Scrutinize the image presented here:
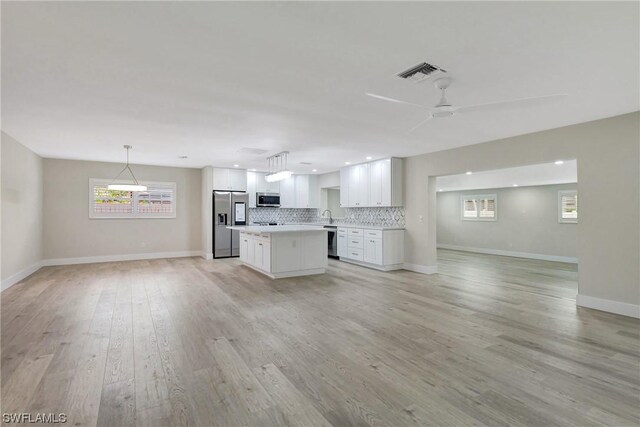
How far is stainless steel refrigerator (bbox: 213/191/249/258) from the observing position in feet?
27.2

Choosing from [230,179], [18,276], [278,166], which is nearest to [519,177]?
[278,166]

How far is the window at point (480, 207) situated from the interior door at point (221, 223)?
818 centimetres

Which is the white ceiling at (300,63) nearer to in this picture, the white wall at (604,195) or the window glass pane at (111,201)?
the white wall at (604,195)

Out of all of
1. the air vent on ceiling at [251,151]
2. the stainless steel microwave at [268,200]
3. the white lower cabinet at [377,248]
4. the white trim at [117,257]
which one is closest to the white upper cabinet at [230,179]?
the stainless steel microwave at [268,200]

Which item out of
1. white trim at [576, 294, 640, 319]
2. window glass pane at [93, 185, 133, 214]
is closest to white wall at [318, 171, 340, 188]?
window glass pane at [93, 185, 133, 214]

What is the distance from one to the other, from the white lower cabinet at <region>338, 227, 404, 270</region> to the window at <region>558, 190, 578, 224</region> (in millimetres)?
5336

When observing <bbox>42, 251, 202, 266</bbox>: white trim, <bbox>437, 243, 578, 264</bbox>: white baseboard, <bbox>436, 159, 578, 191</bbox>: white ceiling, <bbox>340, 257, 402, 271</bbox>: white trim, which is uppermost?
<bbox>436, 159, 578, 191</bbox>: white ceiling

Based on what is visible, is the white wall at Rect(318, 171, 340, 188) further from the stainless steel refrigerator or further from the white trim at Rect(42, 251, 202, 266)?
the white trim at Rect(42, 251, 202, 266)

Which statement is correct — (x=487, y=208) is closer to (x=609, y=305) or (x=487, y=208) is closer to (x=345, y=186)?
(x=345, y=186)

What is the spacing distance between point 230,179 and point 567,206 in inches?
378

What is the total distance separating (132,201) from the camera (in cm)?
801

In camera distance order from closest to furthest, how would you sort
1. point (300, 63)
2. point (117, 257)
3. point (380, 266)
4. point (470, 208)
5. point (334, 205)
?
1. point (300, 63)
2. point (380, 266)
3. point (117, 257)
4. point (334, 205)
5. point (470, 208)

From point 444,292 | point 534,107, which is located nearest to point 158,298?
point 444,292

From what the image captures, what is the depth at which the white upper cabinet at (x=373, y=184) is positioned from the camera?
271 inches
